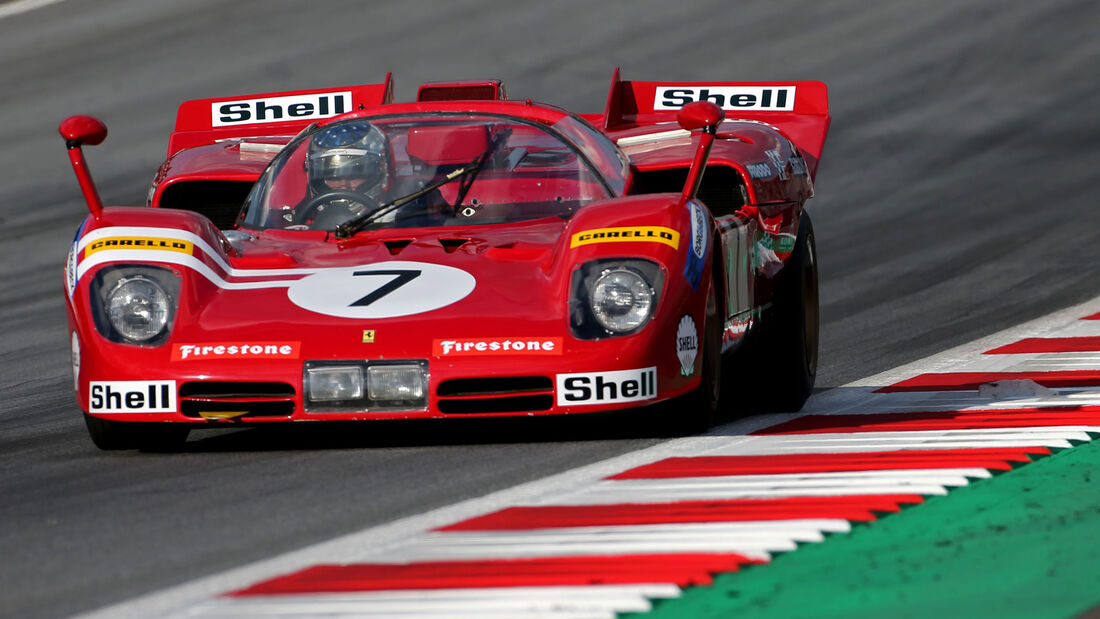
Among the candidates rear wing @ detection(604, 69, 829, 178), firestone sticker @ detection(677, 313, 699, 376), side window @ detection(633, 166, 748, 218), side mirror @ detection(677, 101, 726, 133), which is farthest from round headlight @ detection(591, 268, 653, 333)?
rear wing @ detection(604, 69, 829, 178)

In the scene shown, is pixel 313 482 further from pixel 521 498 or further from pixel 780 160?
pixel 780 160

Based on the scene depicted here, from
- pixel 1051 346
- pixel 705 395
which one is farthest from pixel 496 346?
pixel 1051 346

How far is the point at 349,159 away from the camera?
6.77m

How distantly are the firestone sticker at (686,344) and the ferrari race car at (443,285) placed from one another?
0.01 metres

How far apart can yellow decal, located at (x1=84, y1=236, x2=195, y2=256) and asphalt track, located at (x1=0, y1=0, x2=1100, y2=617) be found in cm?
62

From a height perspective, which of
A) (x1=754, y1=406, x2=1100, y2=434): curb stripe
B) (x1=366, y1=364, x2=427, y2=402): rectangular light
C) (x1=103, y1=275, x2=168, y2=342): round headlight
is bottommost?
(x1=754, y1=406, x2=1100, y2=434): curb stripe

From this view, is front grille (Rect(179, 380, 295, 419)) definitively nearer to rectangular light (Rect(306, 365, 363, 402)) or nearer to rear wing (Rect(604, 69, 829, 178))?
rectangular light (Rect(306, 365, 363, 402))

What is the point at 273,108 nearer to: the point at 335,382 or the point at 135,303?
the point at 135,303

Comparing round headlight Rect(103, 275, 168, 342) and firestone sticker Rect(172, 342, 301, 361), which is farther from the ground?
round headlight Rect(103, 275, 168, 342)

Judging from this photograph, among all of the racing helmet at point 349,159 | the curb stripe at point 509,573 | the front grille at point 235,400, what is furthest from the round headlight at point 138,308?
the curb stripe at point 509,573

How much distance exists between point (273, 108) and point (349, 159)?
7.67ft

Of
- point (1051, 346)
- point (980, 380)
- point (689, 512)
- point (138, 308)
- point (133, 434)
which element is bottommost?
point (1051, 346)

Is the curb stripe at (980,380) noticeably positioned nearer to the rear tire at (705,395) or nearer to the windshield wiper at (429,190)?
the rear tire at (705,395)

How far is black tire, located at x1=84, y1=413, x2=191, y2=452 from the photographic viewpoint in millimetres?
5746
